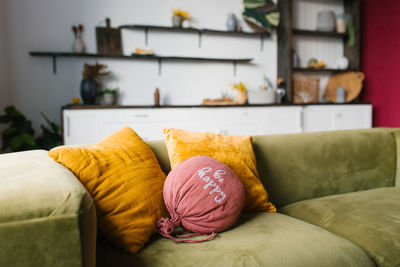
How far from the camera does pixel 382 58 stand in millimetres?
4156

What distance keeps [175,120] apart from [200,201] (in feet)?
7.42

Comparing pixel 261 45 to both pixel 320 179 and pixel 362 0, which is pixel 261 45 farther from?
pixel 320 179

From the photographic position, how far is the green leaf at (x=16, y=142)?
9.01ft

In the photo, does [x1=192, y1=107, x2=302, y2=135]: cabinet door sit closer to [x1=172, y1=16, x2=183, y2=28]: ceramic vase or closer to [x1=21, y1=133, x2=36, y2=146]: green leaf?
[x1=172, y1=16, x2=183, y2=28]: ceramic vase

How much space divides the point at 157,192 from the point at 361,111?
3.72 meters

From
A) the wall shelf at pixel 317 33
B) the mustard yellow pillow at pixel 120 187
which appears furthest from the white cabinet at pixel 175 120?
the mustard yellow pillow at pixel 120 187

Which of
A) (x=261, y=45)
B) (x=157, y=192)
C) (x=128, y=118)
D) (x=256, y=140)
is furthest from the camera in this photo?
(x=261, y=45)

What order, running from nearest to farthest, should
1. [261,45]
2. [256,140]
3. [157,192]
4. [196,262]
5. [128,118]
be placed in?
[196,262] < [157,192] < [256,140] < [128,118] < [261,45]

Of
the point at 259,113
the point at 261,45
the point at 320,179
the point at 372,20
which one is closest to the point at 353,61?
the point at 372,20

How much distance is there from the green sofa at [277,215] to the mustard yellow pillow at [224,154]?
0.07m

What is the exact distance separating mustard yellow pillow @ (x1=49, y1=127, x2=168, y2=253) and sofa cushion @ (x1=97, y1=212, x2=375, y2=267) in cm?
5

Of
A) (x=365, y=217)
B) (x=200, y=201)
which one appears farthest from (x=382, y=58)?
(x=200, y=201)

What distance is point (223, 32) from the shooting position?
156 inches

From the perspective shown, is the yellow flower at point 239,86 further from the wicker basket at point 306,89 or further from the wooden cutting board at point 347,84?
the wooden cutting board at point 347,84
